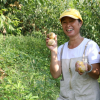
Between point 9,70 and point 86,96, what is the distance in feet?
6.72

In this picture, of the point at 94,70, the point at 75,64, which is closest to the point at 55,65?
the point at 75,64

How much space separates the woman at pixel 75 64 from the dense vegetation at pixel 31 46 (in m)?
0.24

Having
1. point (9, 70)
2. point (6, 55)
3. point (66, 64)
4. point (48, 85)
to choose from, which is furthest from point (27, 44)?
point (66, 64)

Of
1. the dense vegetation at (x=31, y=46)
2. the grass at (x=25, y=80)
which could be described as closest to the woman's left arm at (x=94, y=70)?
the dense vegetation at (x=31, y=46)

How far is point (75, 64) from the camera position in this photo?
1159 mm

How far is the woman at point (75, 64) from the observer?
1220mm

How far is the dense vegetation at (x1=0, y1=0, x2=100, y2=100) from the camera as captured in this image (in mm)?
2266

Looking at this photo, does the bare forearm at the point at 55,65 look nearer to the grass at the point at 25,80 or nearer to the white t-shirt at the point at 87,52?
the white t-shirt at the point at 87,52

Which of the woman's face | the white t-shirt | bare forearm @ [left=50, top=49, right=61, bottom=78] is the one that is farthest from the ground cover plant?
the woman's face

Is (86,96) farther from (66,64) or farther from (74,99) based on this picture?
(66,64)

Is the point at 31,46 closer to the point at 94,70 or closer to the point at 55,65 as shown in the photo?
the point at 55,65

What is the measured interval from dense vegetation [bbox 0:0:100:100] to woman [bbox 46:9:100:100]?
0.24 meters

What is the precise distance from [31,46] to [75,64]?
13.1 ft

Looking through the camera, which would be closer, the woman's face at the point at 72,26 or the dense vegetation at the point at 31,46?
the woman's face at the point at 72,26
